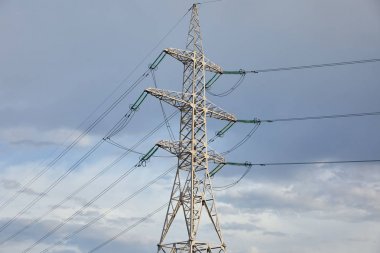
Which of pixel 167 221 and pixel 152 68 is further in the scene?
pixel 152 68

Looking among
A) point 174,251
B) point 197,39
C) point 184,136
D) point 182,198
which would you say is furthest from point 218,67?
point 174,251

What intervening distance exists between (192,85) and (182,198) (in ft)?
39.4

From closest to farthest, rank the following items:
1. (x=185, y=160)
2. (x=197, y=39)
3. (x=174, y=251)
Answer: (x=174, y=251) → (x=185, y=160) → (x=197, y=39)

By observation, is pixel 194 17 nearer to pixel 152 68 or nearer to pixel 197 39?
pixel 197 39

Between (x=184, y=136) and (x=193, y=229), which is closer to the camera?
(x=193, y=229)

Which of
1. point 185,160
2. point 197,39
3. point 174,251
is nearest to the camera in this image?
point 174,251

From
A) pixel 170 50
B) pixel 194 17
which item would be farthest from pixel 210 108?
pixel 194 17

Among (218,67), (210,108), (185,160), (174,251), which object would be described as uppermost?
(218,67)

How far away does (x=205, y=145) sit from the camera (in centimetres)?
5566

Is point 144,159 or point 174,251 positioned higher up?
point 144,159

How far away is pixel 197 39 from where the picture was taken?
6128cm

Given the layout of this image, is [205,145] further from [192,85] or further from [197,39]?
[197,39]

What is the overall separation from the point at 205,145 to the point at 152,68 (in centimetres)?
1206

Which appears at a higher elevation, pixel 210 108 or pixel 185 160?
pixel 210 108
